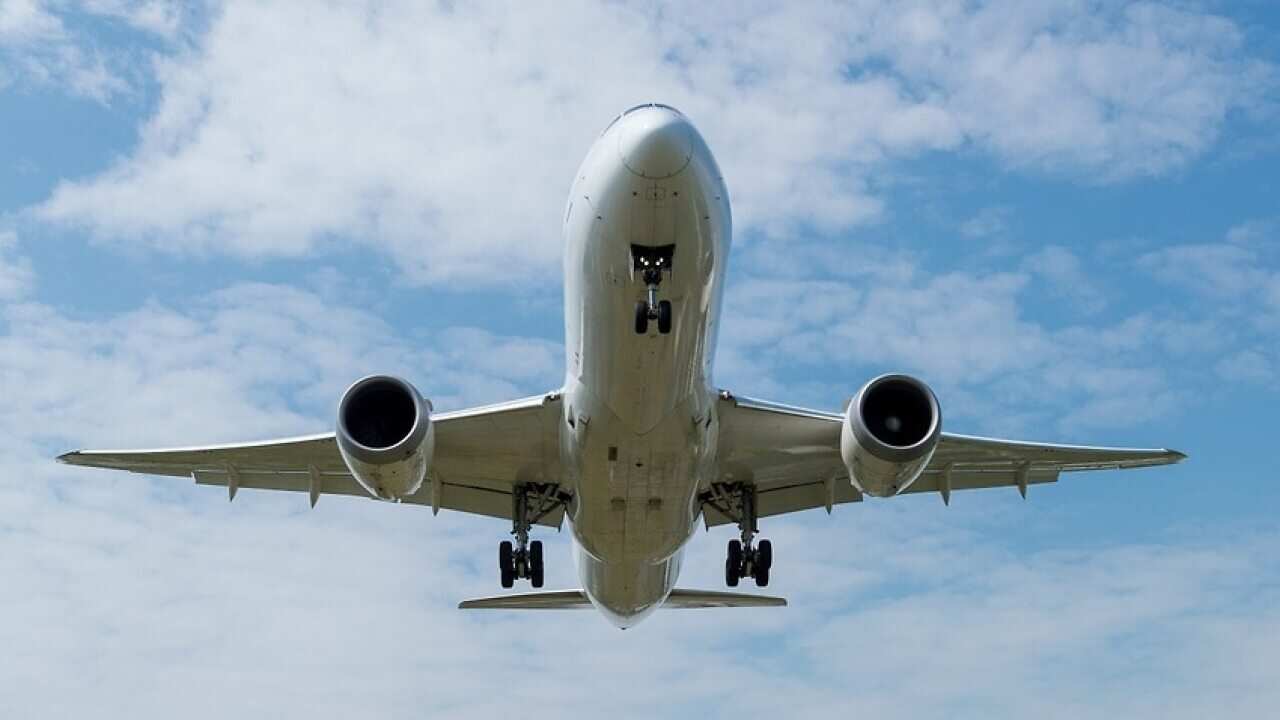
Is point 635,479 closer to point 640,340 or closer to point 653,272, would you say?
Result: point 640,340

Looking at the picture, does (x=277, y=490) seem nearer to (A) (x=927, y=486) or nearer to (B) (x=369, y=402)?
(B) (x=369, y=402)

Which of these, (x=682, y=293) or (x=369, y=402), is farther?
(x=369, y=402)

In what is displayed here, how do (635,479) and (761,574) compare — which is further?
(761,574)

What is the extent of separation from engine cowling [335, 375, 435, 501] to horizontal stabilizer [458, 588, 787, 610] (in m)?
8.80

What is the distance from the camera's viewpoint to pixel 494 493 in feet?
85.9

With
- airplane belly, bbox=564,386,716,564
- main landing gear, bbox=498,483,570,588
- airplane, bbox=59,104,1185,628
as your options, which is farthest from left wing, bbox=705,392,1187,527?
main landing gear, bbox=498,483,570,588

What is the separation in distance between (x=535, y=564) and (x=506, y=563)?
53 centimetres

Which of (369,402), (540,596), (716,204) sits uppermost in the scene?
(716,204)

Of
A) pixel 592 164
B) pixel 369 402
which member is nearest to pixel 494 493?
pixel 369 402

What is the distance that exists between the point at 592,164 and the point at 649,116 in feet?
3.53

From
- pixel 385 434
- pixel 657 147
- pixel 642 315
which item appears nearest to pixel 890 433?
pixel 642 315

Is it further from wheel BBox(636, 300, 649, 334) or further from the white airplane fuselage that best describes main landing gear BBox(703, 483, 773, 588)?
wheel BBox(636, 300, 649, 334)

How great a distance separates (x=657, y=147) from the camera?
16.8m

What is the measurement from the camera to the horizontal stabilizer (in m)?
29.3
